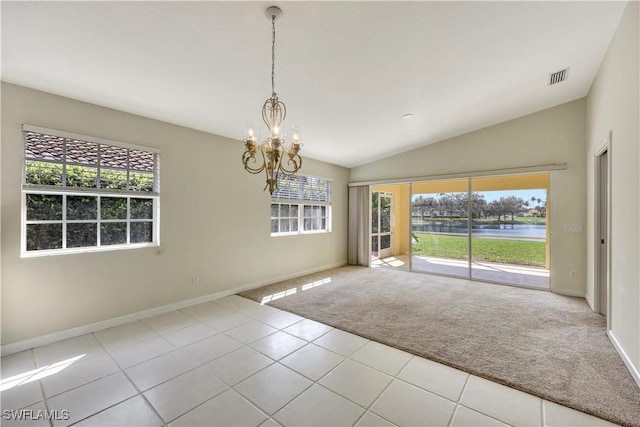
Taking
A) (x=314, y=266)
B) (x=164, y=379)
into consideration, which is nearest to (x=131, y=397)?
(x=164, y=379)

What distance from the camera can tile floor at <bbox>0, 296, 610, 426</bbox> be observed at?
181 centimetres

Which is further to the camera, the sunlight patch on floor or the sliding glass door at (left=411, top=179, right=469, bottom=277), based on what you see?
the sliding glass door at (left=411, top=179, right=469, bottom=277)

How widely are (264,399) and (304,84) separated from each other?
3.08m

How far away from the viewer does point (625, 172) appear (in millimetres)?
2455

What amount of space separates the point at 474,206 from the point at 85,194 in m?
6.21

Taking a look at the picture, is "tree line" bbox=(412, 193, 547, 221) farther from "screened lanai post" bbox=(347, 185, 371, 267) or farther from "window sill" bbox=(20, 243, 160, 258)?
"window sill" bbox=(20, 243, 160, 258)

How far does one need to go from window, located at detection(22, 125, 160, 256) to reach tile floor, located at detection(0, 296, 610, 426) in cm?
111

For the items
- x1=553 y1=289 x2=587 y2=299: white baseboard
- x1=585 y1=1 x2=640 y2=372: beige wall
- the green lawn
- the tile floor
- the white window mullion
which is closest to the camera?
the tile floor

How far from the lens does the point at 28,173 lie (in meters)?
2.75

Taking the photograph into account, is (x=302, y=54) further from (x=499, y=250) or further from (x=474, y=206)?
(x=499, y=250)

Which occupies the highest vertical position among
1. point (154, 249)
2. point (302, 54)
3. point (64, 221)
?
point (302, 54)

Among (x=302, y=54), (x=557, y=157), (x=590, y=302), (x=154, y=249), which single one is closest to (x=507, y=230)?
(x=557, y=157)

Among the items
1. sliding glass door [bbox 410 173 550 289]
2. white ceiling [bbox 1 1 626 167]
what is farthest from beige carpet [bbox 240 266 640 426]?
white ceiling [bbox 1 1 626 167]

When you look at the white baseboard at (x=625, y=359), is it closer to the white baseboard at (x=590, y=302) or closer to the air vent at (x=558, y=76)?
the white baseboard at (x=590, y=302)
